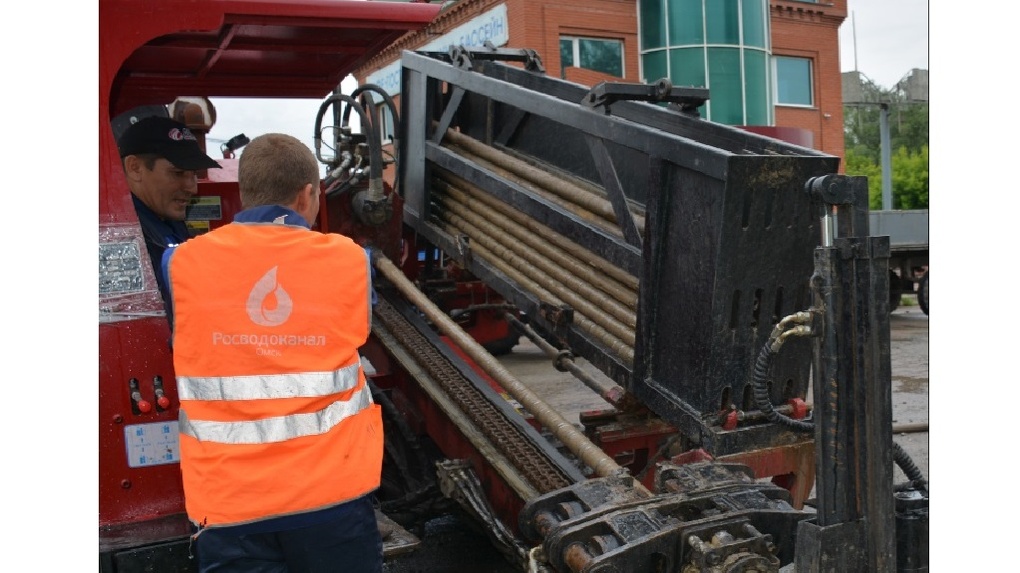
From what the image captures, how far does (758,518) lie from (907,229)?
1449 cm

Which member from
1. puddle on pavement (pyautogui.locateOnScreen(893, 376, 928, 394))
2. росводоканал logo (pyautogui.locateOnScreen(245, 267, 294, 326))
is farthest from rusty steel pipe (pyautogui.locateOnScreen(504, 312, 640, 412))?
puddle on pavement (pyautogui.locateOnScreen(893, 376, 928, 394))

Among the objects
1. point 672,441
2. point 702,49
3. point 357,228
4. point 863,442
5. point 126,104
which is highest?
point 702,49

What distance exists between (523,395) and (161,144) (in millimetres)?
1545

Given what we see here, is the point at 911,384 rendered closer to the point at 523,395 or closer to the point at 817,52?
the point at 523,395

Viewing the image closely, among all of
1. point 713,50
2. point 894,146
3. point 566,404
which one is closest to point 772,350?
point 566,404

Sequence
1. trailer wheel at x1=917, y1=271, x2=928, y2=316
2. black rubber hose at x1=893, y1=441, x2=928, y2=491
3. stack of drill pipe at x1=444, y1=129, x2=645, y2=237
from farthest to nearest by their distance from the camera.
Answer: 1. trailer wheel at x1=917, y1=271, x2=928, y2=316
2. stack of drill pipe at x1=444, y1=129, x2=645, y2=237
3. black rubber hose at x1=893, y1=441, x2=928, y2=491

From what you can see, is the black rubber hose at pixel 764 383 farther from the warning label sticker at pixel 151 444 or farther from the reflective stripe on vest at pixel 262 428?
the warning label sticker at pixel 151 444

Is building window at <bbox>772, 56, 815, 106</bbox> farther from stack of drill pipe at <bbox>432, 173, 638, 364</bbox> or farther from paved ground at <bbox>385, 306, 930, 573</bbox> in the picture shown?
stack of drill pipe at <bbox>432, 173, 638, 364</bbox>

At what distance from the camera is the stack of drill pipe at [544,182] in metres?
3.59

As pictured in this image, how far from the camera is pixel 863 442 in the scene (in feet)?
7.54

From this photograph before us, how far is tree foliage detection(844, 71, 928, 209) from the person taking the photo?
3033cm

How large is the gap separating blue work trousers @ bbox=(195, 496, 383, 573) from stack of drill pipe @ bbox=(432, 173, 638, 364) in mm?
1310

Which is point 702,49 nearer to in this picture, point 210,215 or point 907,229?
point 907,229

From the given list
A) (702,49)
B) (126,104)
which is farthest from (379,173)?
(702,49)
